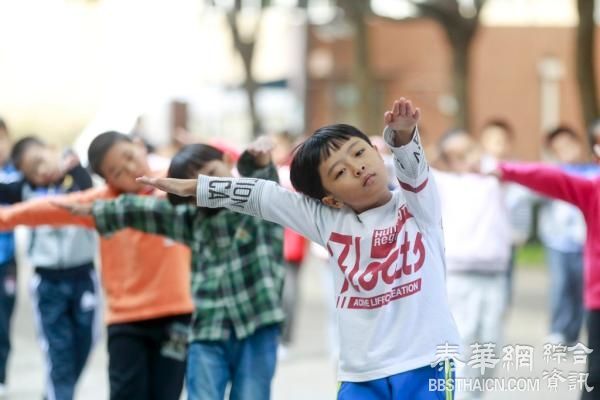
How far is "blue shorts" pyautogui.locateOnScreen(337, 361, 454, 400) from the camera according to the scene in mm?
4289

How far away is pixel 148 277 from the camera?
19.1 ft

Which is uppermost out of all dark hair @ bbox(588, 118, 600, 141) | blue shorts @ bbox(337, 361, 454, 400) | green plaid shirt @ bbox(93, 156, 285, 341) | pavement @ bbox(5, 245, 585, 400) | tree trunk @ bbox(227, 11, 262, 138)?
tree trunk @ bbox(227, 11, 262, 138)

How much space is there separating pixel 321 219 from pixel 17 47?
106 ft

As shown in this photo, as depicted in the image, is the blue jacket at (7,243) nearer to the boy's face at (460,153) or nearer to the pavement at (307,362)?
the pavement at (307,362)

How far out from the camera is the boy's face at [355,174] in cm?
428

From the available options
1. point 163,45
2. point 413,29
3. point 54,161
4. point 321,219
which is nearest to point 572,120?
point 413,29

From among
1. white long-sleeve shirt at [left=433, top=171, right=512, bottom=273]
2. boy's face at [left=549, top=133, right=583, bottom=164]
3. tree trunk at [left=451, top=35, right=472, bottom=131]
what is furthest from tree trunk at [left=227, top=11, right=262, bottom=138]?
white long-sleeve shirt at [left=433, top=171, right=512, bottom=273]

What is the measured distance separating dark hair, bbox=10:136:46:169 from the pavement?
5.46ft

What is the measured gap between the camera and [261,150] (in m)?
Answer: 5.07

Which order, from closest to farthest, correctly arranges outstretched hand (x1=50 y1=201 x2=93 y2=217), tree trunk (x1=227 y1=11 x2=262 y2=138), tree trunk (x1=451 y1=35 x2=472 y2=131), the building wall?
outstretched hand (x1=50 y1=201 x2=93 y2=217) → tree trunk (x1=451 y1=35 x2=472 y2=131) → tree trunk (x1=227 y1=11 x2=262 y2=138) → the building wall

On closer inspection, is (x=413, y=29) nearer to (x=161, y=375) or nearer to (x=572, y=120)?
(x=572, y=120)

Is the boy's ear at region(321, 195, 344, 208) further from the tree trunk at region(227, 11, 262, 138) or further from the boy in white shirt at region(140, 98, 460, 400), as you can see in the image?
the tree trunk at region(227, 11, 262, 138)

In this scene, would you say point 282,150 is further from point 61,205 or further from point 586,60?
point 586,60

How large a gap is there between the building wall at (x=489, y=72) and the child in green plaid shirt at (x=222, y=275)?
1028 inches
